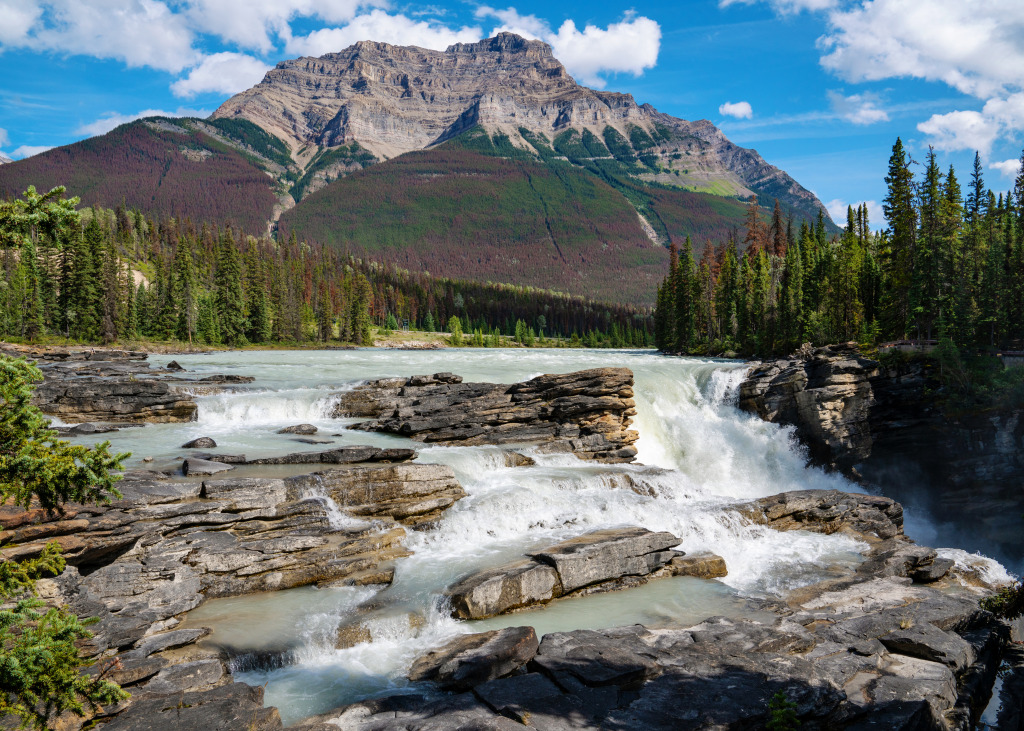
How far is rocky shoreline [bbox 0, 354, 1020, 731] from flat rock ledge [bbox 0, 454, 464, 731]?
0.14ft

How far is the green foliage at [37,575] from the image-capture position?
5684 mm

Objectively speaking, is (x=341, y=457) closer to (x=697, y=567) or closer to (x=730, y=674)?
(x=697, y=567)

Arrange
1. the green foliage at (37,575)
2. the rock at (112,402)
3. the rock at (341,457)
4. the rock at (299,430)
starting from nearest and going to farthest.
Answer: the green foliage at (37,575), the rock at (341,457), the rock at (299,430), the rock at (112,402)

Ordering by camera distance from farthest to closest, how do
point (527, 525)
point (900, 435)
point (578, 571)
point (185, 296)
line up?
point (185, 296)
point (900, 435)
point (527, 525)
point (578, 571)

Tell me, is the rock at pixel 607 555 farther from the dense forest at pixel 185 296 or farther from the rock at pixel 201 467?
the dense forest at pixel 185 296

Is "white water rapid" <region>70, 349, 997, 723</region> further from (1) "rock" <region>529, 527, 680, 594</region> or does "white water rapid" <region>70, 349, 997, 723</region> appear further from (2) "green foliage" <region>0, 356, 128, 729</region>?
(2) "green foliage" <region>0, 356, 128, 729</region>

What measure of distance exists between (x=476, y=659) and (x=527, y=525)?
28.4ft

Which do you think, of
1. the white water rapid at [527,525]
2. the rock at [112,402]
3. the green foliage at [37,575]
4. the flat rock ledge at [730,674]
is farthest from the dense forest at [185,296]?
the flat rock ledge at [730,674]

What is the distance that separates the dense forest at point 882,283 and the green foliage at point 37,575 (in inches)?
1756

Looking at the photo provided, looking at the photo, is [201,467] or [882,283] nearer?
[201,467]

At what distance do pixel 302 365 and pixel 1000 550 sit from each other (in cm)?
5568

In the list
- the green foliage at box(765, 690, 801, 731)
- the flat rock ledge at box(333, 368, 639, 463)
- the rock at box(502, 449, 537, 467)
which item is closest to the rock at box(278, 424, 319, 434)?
the flat rock ledge at box(333, 368, 639, 463)

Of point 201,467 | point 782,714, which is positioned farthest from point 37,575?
point 201,467

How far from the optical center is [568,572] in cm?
1655
